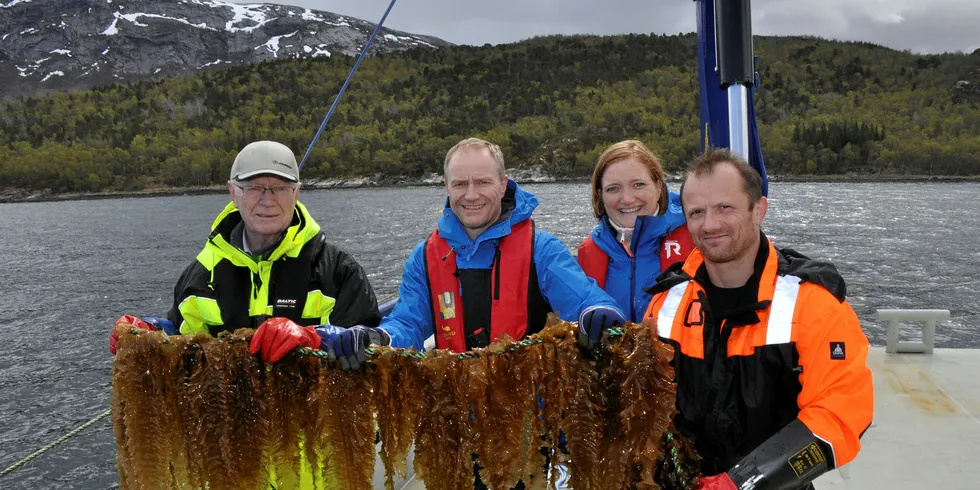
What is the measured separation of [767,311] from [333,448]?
1.81 metres

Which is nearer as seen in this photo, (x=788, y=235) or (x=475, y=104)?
(x=788, y=235)

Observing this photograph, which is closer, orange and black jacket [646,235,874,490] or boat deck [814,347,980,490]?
orange and black jacket [646,235,874,490]

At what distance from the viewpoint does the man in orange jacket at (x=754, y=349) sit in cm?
204

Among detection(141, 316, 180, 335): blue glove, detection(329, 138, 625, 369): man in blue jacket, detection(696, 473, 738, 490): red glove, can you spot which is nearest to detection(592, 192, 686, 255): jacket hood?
detection(329, 138, 625, 369): man in blue jacket

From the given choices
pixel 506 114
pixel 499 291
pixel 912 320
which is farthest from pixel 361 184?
pixel 499 291

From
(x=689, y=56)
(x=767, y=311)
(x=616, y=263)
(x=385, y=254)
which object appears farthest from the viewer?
(x=689, y=56)

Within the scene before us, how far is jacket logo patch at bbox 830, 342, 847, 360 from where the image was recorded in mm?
2062

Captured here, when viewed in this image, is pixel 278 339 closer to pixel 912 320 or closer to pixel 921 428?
pixel 921 428

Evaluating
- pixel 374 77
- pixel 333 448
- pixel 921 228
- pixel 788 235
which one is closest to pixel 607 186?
pixel 333 448

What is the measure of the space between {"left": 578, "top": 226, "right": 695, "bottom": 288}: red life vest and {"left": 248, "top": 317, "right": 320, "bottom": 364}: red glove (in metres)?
1.60

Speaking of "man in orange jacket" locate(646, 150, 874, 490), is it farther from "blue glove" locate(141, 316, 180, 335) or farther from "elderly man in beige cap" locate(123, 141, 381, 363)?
"blue glove" locate(141, 316, 180, 335)

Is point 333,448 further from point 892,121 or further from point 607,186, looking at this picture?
point 892,121

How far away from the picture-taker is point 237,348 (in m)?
2.62

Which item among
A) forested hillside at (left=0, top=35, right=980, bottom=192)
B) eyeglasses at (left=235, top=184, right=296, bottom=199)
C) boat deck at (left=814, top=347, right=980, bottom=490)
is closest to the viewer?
eyeglasses at (left=235, top=184, right=296, bottom=199)
